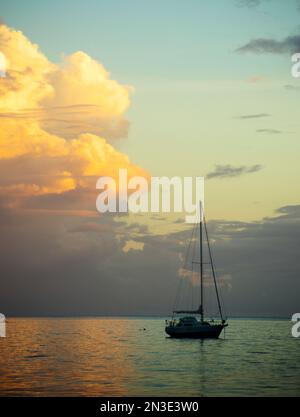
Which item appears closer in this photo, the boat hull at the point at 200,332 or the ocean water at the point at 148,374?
the ocean water at the point at 148,374

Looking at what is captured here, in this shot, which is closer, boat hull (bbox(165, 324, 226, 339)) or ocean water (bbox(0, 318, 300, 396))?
ocean water (bbox(0, 318, 300, 396))

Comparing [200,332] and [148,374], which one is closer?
[148,374]

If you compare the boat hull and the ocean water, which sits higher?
the boat hull

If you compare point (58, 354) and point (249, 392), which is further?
point (58, 354)

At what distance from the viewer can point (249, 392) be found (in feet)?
181

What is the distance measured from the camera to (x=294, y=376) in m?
69.1

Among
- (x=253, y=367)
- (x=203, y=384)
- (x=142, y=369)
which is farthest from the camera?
(x=253, y=367)

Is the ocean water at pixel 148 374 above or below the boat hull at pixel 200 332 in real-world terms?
below

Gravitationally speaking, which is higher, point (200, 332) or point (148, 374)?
point (200, 332)
